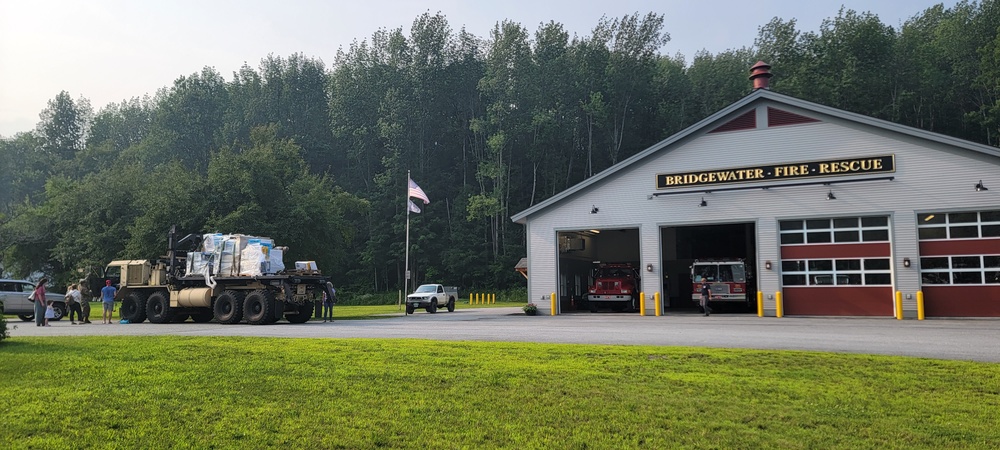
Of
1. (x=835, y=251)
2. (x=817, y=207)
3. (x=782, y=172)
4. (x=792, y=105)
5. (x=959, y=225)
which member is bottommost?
(x=835, y=251)

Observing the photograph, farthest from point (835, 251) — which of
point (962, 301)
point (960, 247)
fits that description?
point (962, 301)

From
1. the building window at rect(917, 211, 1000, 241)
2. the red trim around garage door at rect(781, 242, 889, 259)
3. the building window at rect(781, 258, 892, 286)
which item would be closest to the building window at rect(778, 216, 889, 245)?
the red trim around garage door at rect(781, 242, 889, 259)

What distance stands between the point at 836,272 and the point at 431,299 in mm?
18810

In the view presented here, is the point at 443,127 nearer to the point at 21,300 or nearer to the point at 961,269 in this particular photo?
the point at 21,300

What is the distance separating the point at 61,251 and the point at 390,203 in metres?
29.7

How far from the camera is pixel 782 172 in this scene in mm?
26906

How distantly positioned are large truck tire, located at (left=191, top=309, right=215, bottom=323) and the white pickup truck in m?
10.3

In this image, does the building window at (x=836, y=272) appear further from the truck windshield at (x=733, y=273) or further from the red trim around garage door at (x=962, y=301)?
the truck windshield at (x=733, y=273)

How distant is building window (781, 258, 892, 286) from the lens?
25.4 meters

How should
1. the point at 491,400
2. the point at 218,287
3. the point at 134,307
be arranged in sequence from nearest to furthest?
1. the point at 491,400
2. the point at 218,287
3. the point at 134,307

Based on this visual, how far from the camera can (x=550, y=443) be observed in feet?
21.0

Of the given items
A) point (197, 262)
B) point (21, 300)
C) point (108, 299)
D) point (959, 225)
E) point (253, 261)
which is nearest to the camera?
point (253, 261)

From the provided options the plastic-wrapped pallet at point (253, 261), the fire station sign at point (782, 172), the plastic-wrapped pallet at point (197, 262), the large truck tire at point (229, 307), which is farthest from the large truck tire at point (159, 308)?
the fire station sign at point (782, 172)

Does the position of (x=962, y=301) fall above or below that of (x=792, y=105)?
below
